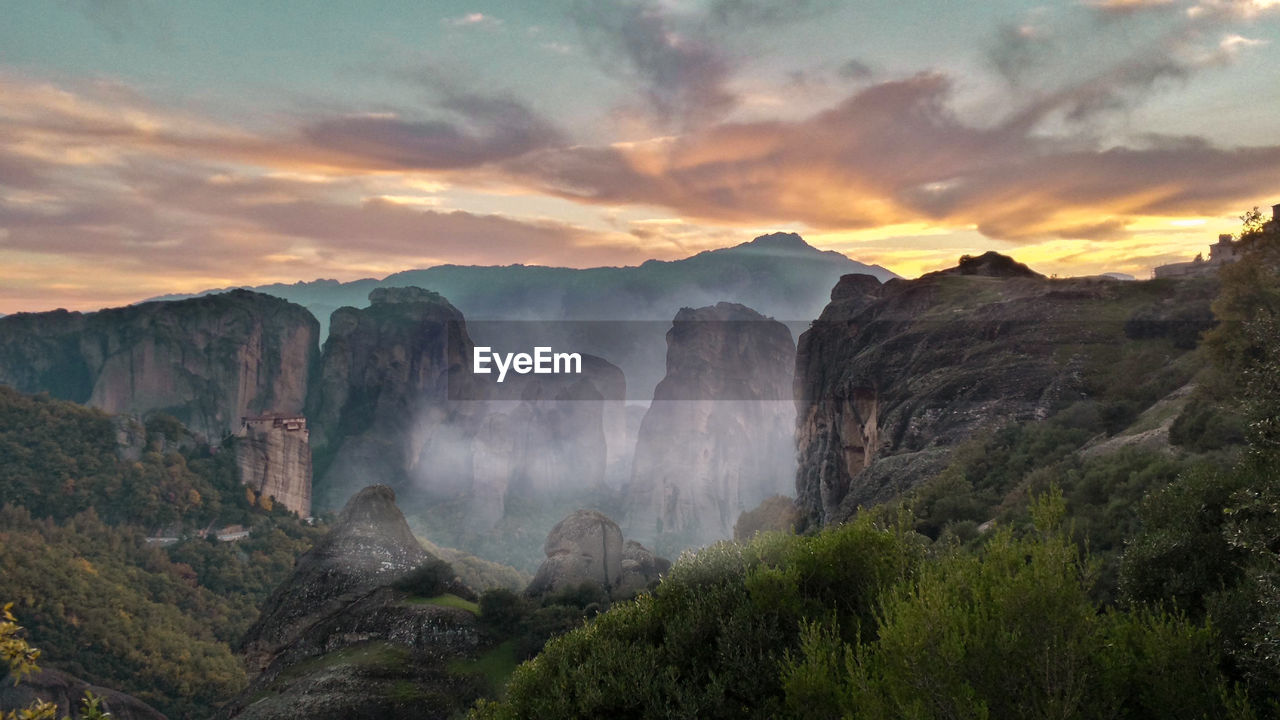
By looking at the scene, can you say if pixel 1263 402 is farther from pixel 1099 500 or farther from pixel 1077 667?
pixel 1099 500

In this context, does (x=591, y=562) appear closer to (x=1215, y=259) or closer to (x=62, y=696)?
(x=62, y=696)

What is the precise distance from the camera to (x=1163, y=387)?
5000 cm

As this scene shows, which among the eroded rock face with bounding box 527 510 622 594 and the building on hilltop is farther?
the eroded rock face with bounding box 527 510 622 594

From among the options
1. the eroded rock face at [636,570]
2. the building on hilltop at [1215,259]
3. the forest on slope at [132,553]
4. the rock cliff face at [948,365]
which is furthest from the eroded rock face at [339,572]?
the building on hilltop at [1215,259]

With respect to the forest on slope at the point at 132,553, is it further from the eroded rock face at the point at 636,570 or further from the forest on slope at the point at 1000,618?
the forest on slope at the point at 1000,618

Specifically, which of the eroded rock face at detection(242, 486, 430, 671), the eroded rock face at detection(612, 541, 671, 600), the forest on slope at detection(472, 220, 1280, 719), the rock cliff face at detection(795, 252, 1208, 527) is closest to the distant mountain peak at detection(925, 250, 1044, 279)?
the rock cliff face at detection(795, 252, 1208, 527)

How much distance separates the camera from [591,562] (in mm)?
73875

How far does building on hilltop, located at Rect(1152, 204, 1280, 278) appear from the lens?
3431 cm

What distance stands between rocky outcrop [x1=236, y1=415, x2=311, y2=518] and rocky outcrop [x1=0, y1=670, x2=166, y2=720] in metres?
104

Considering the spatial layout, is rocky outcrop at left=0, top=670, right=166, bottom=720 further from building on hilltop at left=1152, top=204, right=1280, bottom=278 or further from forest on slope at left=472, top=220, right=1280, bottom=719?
building on hilltop at left=1152, top=204, right=1280, bottom=278

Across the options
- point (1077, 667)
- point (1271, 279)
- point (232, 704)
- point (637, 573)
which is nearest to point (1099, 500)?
point (1271, 279)

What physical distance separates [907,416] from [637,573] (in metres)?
31.2

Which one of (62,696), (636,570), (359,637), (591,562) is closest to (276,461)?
(62,696)

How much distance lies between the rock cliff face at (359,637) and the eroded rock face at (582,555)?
8899 millimetres
